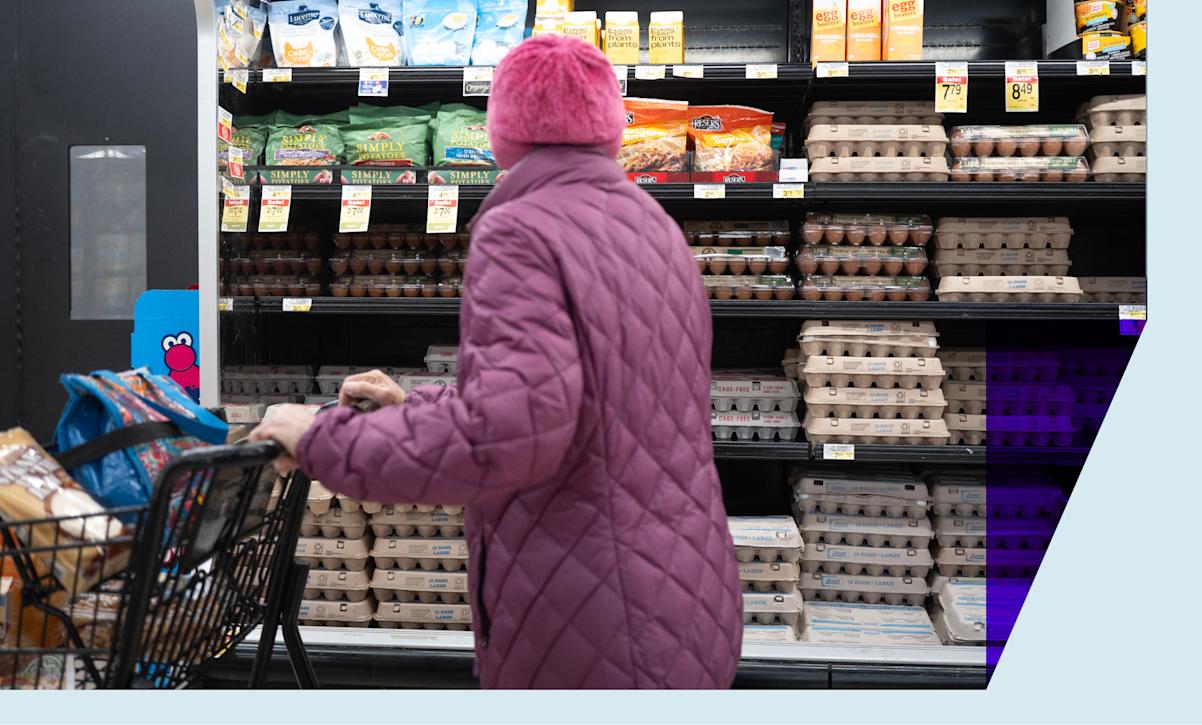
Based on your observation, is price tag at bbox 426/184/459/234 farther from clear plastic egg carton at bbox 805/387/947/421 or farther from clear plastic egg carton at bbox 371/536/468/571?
clear plastic egg carton at bbox 805/387/947/421

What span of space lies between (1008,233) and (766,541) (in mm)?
1354

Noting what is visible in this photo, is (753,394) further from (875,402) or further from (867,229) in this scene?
(867,229)

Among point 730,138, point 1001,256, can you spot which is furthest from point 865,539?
point 730,138

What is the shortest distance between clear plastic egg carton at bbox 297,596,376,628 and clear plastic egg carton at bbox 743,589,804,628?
1316 mm

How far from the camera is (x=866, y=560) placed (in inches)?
131

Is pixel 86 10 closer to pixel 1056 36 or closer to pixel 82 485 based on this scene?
pixel 82 485

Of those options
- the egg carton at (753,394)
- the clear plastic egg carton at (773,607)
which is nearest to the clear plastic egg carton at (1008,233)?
the egg carton at (753,394)

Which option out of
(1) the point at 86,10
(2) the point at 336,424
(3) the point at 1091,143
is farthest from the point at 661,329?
(1) the point at 86,10

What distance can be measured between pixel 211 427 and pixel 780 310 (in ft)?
6.88

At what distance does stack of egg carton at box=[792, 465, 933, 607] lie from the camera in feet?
11.0

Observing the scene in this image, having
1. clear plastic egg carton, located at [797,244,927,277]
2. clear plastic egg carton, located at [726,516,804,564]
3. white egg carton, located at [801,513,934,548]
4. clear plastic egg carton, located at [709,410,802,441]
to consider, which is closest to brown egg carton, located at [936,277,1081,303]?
clear plastic egg carton, located at [797,244,927,277]

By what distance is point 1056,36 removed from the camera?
3420 millimetres

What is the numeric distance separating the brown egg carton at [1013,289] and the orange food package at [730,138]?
75cm

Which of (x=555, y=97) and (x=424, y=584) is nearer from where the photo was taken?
(x=555, y=97)
